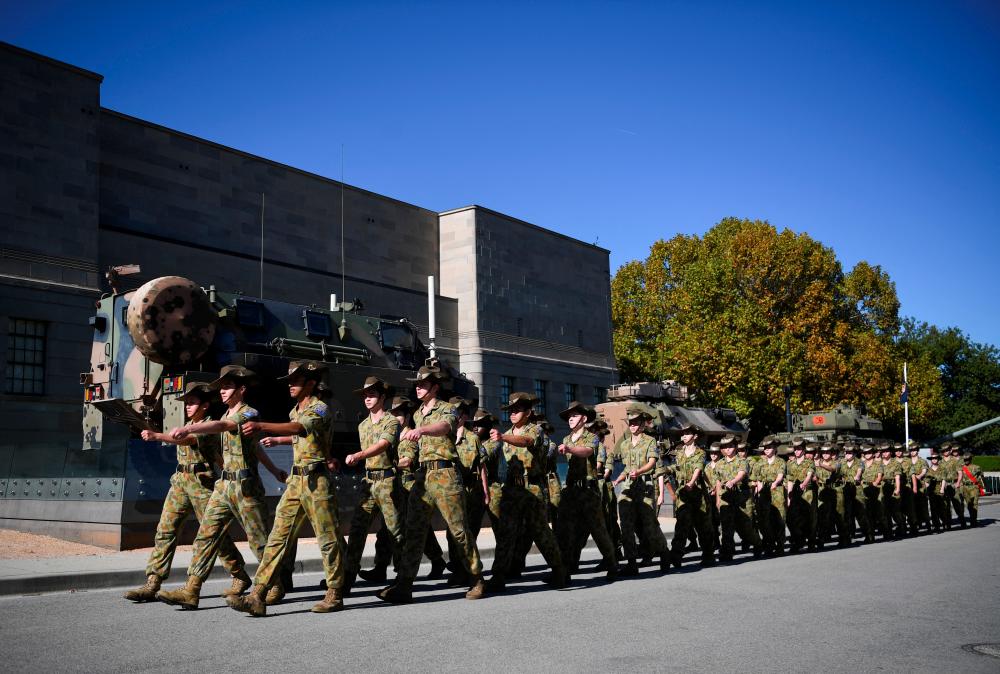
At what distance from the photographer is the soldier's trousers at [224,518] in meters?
7.76

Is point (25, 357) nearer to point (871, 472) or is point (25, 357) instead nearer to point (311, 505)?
point (311, 505)

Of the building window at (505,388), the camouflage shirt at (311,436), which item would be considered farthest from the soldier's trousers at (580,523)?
the building window at (505,388)

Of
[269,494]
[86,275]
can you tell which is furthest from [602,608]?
[86,275]

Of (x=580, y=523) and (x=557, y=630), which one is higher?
(x=580, y=523)

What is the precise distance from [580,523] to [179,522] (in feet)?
14.5

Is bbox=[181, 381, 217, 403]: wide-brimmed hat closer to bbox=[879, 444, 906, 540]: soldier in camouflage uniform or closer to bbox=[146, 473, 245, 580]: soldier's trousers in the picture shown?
bbox=[146, 473, 245, 580]: soldier's trousers

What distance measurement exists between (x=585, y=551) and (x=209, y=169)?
57.1ft

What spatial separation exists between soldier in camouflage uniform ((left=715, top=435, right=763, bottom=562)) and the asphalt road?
315 centimetres

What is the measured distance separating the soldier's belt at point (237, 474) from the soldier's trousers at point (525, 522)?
2.78m

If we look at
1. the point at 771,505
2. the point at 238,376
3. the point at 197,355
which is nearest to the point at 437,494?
the point at 238,376

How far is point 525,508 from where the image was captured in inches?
381

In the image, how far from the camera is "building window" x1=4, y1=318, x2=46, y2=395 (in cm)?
2186

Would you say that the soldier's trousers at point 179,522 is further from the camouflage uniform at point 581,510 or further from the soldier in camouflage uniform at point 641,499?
the soldier in camouflage uniform at point 641,499

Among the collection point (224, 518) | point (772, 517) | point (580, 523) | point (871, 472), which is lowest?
point (772, 517)
